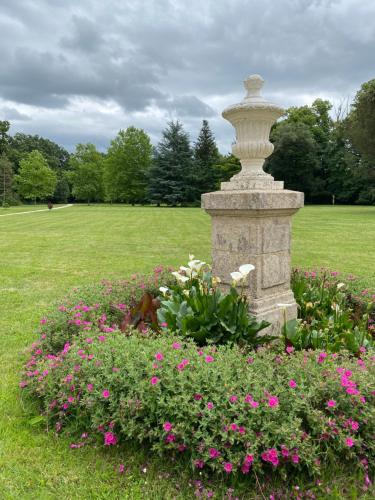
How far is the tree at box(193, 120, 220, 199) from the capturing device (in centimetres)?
4278

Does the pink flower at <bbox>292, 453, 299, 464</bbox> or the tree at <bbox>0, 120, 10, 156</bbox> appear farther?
the tree at <bbox>0, 120, 10, 156</bbox>

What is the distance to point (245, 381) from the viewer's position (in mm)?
2473

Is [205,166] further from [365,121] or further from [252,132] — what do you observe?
[252,132]

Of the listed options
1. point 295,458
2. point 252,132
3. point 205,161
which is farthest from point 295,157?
point 295,458

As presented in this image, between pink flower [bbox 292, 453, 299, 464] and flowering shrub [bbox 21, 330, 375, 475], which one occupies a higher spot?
flowering shrub [bbox 21, 330, 375, 475]

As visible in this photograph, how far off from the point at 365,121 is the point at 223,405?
30.3m

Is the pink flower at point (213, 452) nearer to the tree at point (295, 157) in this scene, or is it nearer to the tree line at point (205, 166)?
the tree line at point (205, 166)

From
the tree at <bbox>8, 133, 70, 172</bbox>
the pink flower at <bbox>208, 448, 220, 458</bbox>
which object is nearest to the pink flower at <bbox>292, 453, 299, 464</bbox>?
the pink flower at <bbox>208, 448, 220, 458</bbox>

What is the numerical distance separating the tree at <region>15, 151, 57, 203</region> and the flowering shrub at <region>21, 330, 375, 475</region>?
180 ft

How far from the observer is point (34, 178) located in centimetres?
5244

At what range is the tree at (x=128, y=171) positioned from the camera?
49031 mm

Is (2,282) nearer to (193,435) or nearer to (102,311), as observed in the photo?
(102,311)

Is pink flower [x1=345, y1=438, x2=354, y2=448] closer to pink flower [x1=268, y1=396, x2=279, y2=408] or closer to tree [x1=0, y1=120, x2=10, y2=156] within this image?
pink flower [x1=268, y1=396, x2=279, y2=408]

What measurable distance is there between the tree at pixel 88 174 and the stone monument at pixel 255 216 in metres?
56.2
